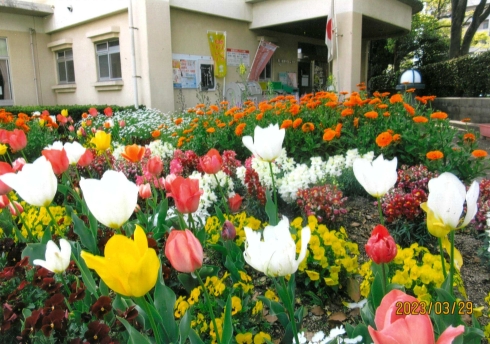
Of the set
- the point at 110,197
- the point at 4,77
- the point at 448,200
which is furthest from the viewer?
the point at 4,77

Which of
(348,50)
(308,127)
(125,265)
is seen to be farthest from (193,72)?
(125,265)

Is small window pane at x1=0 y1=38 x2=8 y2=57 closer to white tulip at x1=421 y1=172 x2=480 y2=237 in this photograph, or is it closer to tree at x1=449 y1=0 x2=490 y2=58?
white tulip at x1=421 y1=172 x2=480 y2=237

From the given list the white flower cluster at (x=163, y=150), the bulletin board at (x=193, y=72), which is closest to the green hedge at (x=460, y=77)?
the bulletin board at (x=193, y=72)

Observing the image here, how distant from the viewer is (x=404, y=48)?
800 inches

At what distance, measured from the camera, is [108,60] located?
35.2ft

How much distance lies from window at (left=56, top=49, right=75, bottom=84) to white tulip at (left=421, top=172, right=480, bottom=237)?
43.0ft

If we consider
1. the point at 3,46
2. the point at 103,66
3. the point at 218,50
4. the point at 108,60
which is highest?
the point at 3,46

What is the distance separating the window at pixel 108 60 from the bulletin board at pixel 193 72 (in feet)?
5.33

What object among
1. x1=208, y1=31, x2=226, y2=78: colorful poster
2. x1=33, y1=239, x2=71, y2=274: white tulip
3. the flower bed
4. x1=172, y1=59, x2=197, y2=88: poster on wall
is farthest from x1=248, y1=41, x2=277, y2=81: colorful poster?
x1=33, y1=239, x2=71, y2=274: white tulip

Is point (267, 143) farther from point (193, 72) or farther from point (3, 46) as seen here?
point (3, 46)

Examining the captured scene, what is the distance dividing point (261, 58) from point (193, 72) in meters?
2.37

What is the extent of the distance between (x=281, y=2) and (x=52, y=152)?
406 inches

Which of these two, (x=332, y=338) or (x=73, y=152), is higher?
(x=73, y=152)

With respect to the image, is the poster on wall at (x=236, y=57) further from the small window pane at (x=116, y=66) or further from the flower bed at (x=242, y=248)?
the flower bed at (x=242, y=248)
